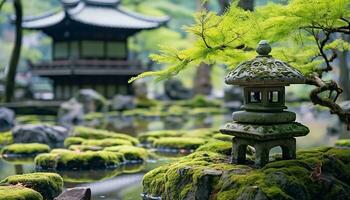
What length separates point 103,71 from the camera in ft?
123

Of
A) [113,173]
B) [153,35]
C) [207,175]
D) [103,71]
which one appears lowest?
[113,173]

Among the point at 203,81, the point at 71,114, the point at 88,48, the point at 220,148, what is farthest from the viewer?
the point at 203,81

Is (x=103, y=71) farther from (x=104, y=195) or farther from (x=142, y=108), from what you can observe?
(x=104, y=195)

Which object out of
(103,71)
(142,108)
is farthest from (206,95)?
(103,71)

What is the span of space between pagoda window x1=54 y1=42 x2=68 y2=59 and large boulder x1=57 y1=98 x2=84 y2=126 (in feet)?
30.2

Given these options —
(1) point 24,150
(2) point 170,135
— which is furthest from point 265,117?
(2) point 170,135

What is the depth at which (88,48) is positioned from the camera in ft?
126

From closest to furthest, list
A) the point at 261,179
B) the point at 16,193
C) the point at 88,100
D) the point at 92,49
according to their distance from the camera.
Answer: the point at 261,179
the point at 16,193
the point at 88,100
the point at 92,49

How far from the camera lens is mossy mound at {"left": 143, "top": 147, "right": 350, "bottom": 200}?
26.3ft

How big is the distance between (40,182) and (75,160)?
13.8 ft

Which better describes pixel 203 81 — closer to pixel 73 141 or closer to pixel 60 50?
pixel 60 50

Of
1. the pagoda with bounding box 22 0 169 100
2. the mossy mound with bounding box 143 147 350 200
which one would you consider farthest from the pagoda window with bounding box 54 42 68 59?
the mossy mound with bounding box 143 147 350 200

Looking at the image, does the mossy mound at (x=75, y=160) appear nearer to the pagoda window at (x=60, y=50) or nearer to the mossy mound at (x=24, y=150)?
the mossy mound at (x=24, y=150)

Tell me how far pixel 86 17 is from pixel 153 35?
1135 centimetres
